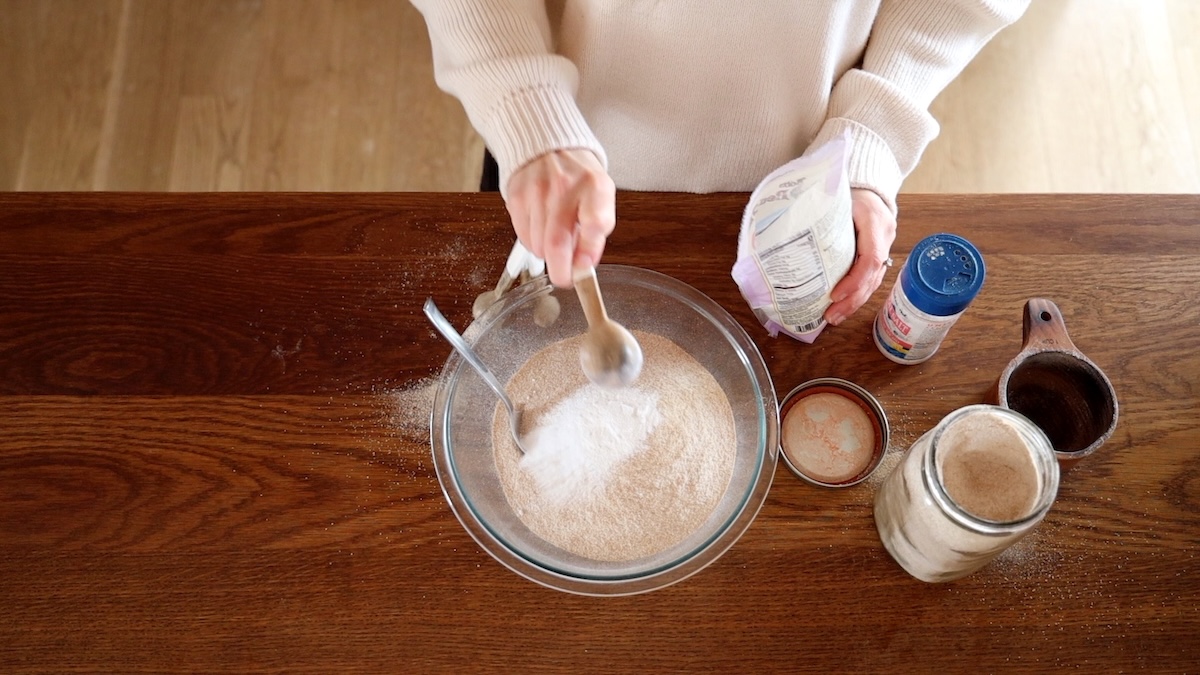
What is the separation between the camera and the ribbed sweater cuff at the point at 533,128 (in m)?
0.74

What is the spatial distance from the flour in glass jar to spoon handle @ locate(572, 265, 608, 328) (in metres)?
0.10

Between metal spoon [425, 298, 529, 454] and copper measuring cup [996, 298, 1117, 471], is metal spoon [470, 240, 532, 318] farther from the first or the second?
copper measuring cup [996, 298, 1117, 471]

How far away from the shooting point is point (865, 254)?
2.39 feet

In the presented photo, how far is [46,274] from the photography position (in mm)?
821

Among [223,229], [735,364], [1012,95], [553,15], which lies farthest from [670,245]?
[1012,95]

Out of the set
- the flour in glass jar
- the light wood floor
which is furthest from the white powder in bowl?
the light wood floor

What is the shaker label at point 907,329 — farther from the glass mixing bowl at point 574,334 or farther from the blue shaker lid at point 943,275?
the glass mixing bowl at point 574,334

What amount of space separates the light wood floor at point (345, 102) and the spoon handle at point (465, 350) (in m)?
0.97

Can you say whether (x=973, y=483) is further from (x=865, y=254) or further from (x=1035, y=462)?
(x=865, y=254)

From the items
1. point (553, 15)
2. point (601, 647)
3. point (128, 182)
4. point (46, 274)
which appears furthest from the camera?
point (128, 182)

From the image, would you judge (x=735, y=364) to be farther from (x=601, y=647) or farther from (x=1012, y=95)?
(x=1012, y=95)

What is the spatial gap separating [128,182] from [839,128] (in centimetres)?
144

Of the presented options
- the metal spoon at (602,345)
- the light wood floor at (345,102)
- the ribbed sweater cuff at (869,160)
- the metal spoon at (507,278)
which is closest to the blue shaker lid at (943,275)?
the ribbed sweater cuff at (869,160)

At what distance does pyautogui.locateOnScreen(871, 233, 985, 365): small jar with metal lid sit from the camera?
2.18ft
